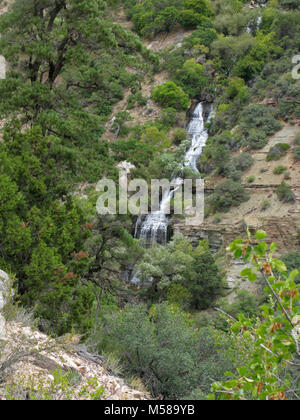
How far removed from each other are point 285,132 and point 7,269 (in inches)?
859

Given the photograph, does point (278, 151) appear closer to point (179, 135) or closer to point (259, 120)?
point (259, 120)

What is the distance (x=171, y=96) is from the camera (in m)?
31.3

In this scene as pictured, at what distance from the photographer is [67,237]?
246 inches

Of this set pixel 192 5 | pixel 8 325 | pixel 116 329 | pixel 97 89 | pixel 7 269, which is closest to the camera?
pixel 8 325

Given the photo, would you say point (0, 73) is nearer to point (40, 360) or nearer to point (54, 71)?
point (54, 71)

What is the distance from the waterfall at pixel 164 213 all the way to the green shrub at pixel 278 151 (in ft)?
15.6

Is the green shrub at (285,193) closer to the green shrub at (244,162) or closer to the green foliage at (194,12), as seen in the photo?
the green shrub at (244,162)

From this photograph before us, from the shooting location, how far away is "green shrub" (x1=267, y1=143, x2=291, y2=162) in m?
→ 22.6

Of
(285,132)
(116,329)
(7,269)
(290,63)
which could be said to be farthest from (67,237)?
(290,63)

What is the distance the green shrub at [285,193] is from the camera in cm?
1989

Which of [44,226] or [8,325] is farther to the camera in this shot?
[44,226]

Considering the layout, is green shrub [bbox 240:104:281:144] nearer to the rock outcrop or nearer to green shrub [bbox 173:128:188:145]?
green shrub [bbox 173:128:188:145]

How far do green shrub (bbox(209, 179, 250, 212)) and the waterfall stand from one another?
9.09 ft

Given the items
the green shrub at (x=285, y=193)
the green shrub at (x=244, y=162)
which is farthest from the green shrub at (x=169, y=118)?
the green shrub at (x=285, y=193)
